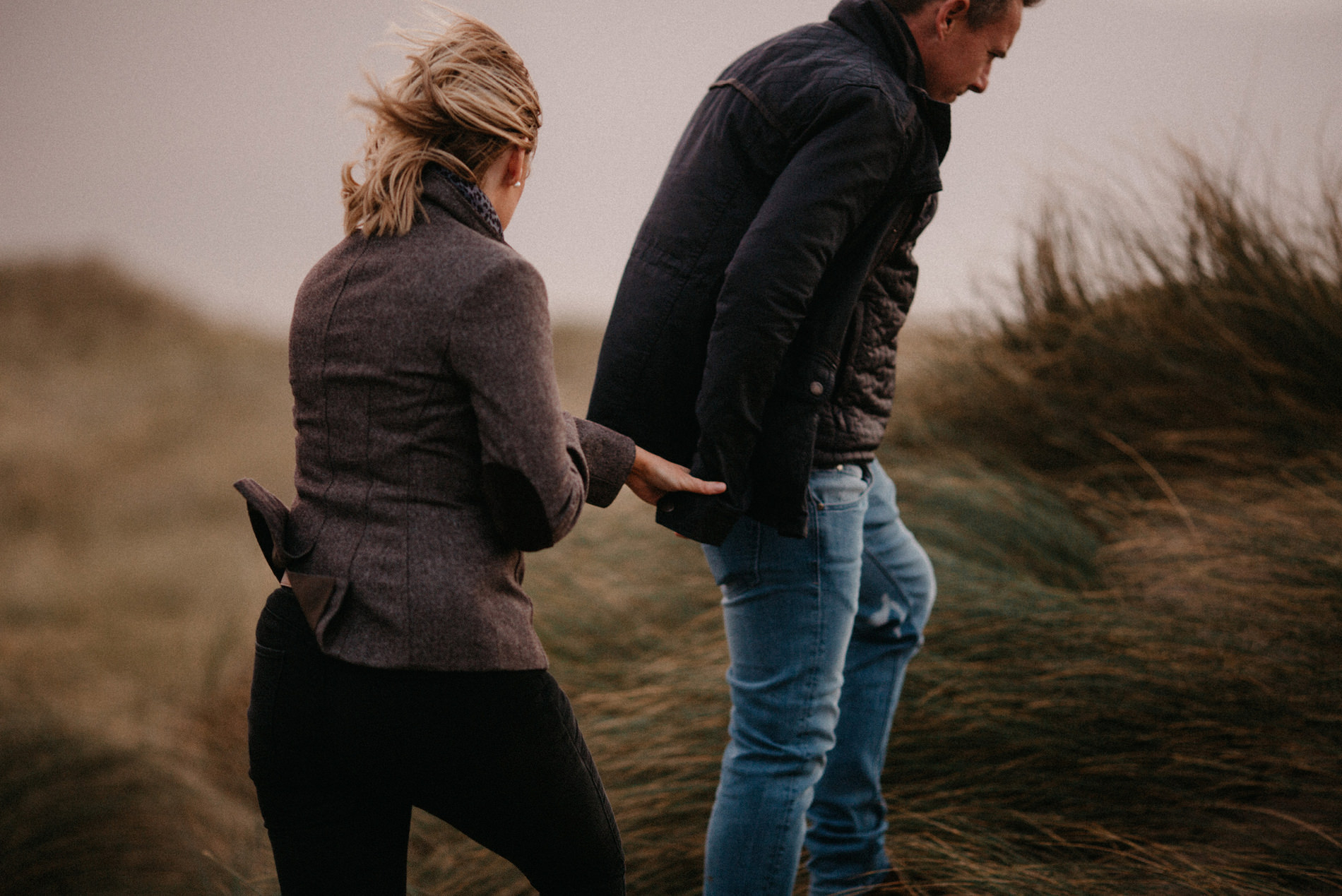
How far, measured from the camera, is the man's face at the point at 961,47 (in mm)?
1438

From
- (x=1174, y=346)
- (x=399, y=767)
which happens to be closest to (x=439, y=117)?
(x=399, y=767)

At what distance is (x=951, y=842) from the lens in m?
1.83

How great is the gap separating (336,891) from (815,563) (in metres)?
0.80

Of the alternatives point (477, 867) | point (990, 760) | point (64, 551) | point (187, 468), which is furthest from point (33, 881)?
point (187, 468)

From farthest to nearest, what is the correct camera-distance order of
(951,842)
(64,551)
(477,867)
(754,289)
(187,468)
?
(187,468) < (64,551) < (477,867) < (951,842) < (754,289)

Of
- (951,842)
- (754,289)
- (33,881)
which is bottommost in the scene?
(33,881)

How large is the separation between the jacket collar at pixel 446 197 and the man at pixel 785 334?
0.39 metres

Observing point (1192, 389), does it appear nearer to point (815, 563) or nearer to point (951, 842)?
point (951, 842)

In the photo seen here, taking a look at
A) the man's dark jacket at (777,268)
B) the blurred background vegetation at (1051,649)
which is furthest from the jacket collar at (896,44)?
the blurred background vegetation at (1051,649)

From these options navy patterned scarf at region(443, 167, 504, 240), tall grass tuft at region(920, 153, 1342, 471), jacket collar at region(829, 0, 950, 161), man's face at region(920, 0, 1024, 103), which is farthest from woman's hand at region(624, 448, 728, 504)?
tall grass tuft at region(920, 153, 1342, 471)

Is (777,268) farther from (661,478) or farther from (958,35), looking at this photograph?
(958,35)

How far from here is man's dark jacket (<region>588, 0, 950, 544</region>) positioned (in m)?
1.26

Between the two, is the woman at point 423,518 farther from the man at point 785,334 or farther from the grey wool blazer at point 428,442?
the man at point 785,334

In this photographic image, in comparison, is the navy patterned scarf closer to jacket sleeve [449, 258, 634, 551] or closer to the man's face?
jacket sleeve [449, 258, 634, 551]
